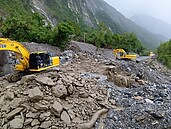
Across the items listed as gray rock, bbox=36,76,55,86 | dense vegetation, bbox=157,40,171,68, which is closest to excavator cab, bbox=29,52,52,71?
gray rock, bbox=36,76,55,86

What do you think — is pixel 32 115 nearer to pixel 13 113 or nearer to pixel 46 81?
pixel 13 113

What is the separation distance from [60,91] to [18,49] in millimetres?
2782

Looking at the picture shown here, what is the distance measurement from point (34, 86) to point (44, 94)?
0.52m

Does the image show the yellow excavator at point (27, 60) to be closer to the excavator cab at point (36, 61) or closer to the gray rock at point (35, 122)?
the excavator cab at point (36, 61)

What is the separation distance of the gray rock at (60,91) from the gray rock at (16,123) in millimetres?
1494

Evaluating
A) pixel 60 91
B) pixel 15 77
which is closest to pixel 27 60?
pixel 15 77

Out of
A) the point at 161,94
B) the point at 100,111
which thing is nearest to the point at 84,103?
the point at 100,111

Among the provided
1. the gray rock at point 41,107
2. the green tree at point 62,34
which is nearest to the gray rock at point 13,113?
the gray rock at point 41,107

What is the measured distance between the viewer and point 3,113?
7.50 metres

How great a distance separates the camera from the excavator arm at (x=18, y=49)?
8884mm

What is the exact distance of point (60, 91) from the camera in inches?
321

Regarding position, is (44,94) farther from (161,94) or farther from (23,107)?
(161,94)

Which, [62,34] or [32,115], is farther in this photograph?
[62,34]

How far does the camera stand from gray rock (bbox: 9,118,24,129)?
693 cm
